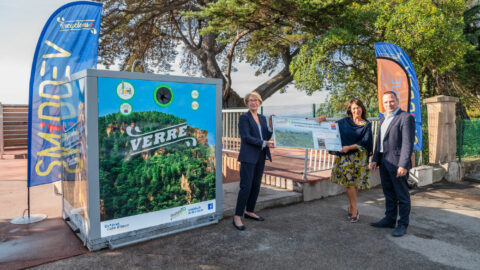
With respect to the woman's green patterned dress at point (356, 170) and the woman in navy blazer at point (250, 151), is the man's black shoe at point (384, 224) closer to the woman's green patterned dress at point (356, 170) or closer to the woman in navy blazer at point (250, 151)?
the woman's green patterned dress at point (356, 170)

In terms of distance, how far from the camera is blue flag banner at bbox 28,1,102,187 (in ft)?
13.9

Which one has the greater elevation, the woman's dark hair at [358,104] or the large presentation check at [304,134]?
the woman's dark hair at [358,104]

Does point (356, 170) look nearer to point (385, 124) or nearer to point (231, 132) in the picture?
point (385, 124)

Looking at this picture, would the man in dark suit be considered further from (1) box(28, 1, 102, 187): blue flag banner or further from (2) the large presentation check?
(1) box(28, 1, 102, 187): blue flag banner

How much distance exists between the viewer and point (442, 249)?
148 inches

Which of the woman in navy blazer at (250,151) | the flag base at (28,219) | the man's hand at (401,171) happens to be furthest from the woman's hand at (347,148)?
the flag base at (28,219)

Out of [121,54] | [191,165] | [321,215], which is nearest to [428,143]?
[321,215]

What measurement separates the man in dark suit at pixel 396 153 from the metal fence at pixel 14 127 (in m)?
15.7

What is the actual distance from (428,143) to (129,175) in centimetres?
800

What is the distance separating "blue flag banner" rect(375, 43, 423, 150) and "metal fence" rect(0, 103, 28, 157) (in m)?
15.2

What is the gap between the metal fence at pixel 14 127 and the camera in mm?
14367

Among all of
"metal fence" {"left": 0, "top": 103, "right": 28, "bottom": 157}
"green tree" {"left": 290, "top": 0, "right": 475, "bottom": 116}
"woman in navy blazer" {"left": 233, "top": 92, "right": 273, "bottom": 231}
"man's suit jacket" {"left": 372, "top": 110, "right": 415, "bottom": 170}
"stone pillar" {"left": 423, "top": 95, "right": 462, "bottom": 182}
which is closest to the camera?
"man's suit jacket" {"left": 372, "top": 110, "right": 415, "bottom": 170}

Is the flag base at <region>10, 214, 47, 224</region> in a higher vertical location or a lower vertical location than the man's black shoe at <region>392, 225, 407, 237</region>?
higher

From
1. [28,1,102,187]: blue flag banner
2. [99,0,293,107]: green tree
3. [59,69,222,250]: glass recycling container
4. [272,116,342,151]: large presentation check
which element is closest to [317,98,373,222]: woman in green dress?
[272,116,342,151]: large presentation check
